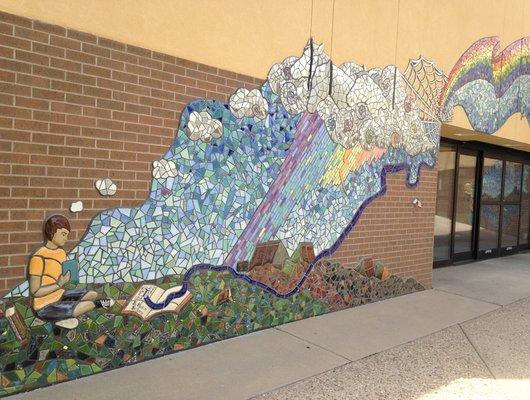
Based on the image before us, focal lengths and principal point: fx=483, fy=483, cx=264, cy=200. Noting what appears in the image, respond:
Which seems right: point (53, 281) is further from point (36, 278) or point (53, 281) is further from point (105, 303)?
point (105, 303)

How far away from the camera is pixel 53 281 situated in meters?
3.47

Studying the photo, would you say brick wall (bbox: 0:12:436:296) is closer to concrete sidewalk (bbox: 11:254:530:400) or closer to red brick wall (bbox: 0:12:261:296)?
red brick wall (bbox: 0:12:261:296)

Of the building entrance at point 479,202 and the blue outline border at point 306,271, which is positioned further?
the building entrance at point 479,202

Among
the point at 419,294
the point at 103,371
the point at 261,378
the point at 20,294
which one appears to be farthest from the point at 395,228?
the point at 20,294

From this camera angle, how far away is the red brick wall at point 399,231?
5.97 metres

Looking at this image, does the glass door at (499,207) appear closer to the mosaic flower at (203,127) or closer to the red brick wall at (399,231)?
the red brick wall at (399,231)

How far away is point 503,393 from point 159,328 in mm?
2812

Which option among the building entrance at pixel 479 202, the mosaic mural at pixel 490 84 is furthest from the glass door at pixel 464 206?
the mosaic mural at pixel 490 84

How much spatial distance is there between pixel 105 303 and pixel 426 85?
5159 mm

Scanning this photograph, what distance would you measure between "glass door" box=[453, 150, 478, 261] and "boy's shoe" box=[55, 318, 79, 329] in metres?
7.46

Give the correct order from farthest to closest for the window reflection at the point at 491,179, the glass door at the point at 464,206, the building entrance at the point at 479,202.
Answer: the window reflection at the point at 491,179, the glass door at the point at 464,206, the building entrance at the point at 479,202

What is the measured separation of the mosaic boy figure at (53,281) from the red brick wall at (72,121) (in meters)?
0.07

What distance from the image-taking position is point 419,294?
685 centimetres

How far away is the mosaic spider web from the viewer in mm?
6477
